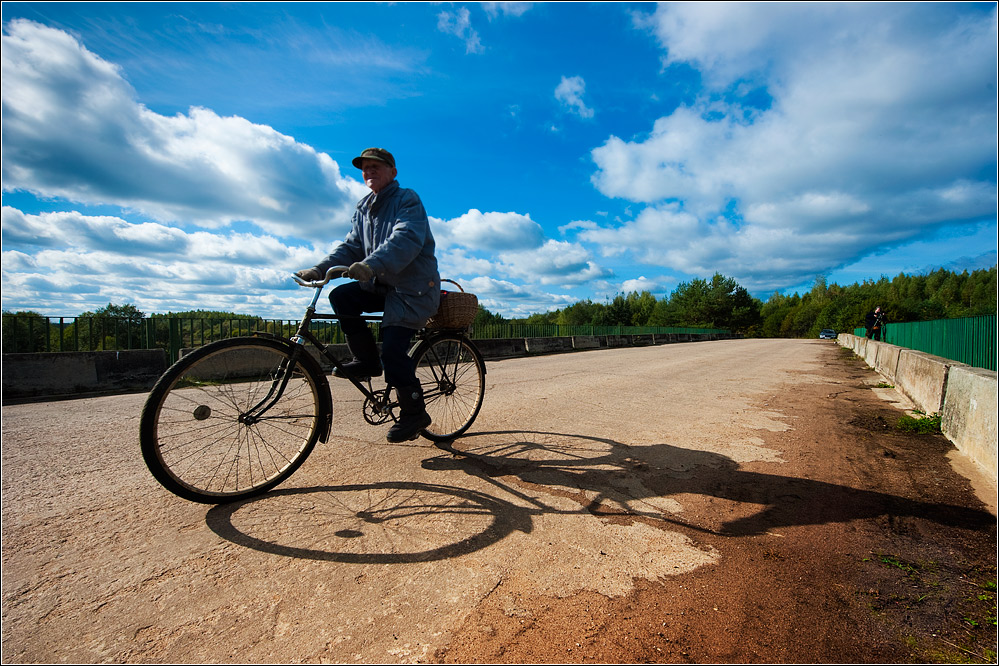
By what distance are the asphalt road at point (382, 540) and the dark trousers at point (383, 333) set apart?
63 centimetres

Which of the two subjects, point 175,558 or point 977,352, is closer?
point 175,558

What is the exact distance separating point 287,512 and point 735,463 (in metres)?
2.99

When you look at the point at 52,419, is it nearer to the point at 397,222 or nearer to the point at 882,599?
the point at 397,222

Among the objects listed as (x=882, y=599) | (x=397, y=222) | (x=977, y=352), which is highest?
(x=397, y=222)

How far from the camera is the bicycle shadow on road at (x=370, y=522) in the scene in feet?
6.56

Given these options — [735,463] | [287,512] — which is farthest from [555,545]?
[735,463]

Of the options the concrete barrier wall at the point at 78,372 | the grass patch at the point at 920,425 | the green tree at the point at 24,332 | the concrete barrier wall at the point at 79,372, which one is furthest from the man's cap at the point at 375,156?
the green tree at the point at 24,332

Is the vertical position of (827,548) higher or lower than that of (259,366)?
lower

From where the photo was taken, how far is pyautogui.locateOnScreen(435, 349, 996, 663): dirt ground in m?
1.44

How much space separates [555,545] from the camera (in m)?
2.05

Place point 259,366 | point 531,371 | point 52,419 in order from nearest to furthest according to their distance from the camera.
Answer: point 259,366 < point 52,419 < point 531,371

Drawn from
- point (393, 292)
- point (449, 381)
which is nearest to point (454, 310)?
point (393, 292)

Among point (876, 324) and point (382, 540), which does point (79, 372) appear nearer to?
point (382, 540)

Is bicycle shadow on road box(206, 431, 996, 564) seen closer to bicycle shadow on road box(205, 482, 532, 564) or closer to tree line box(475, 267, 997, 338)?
bicycle shadow on road box(205, 482, 532, 564)
